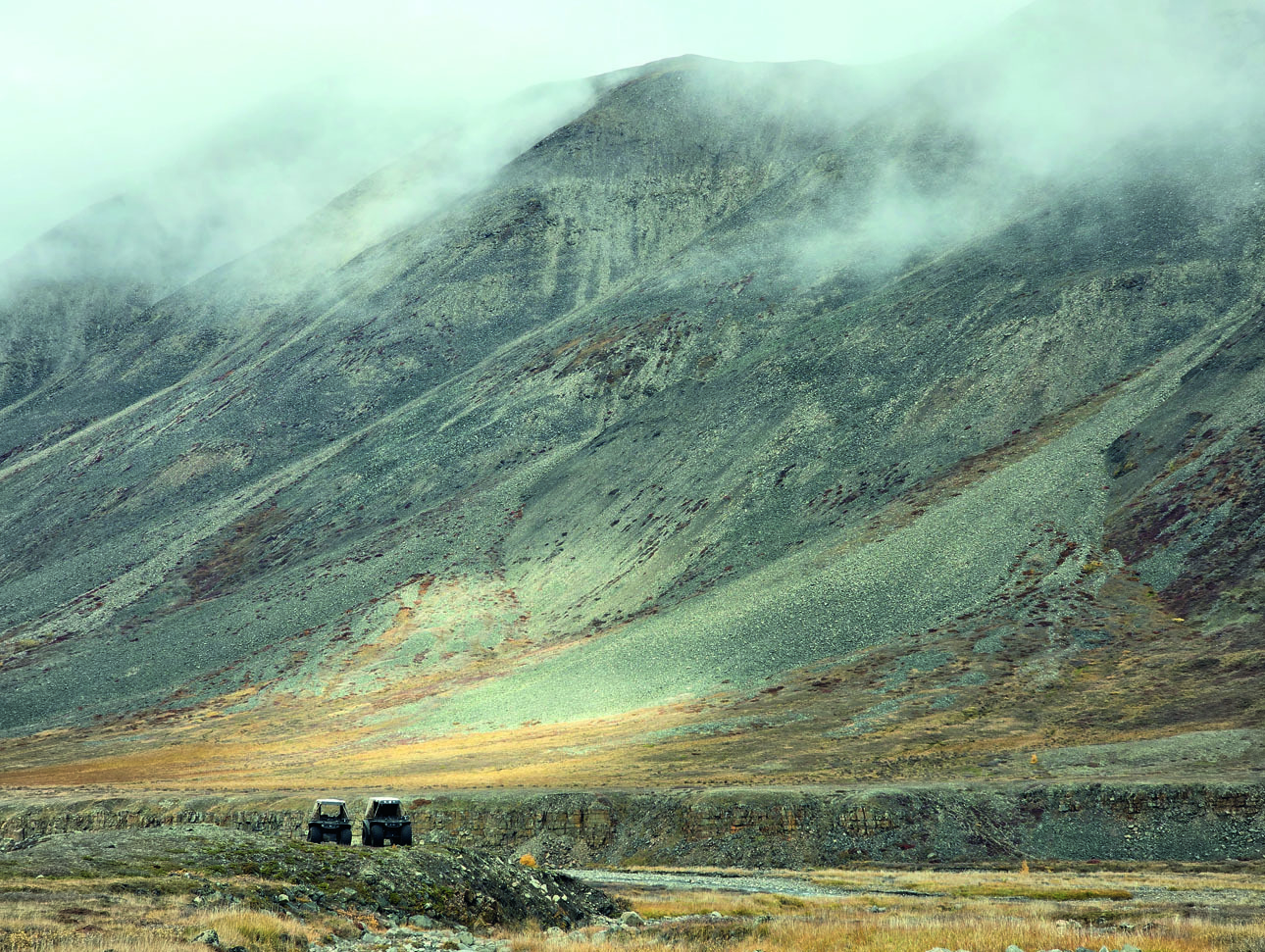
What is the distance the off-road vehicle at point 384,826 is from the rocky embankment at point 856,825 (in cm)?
1265

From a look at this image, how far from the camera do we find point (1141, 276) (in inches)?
3300

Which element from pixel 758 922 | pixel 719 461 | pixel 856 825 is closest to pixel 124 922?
pixel 758 922

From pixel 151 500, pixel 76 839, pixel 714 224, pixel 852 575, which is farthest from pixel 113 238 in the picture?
pixel 76 839

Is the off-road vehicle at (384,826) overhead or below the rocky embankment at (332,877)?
below

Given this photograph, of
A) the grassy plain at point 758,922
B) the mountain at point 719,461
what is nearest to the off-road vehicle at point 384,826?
the grassy plain at point 758,922

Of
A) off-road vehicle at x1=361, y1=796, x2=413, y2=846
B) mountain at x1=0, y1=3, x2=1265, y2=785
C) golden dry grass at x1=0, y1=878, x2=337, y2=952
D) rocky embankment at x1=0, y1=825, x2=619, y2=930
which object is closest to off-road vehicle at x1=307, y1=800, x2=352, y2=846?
off-road vehicle at x1=361, y1=796, x2=413, y2=846

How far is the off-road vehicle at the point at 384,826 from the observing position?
23719 millimetres

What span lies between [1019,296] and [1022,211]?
1913 cm

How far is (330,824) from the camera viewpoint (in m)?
24.7

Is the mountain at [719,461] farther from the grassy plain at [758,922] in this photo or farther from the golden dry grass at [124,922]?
the golden dry grass at [124,922]

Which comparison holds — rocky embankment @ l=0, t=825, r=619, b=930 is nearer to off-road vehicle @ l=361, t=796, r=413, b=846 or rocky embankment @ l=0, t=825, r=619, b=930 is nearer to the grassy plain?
the grassy plain

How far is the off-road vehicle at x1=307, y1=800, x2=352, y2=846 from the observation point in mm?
24227

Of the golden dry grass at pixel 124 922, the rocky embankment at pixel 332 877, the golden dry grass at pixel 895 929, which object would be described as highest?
the golden dry grass at pixel 124 922

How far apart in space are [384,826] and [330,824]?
1599 mm
